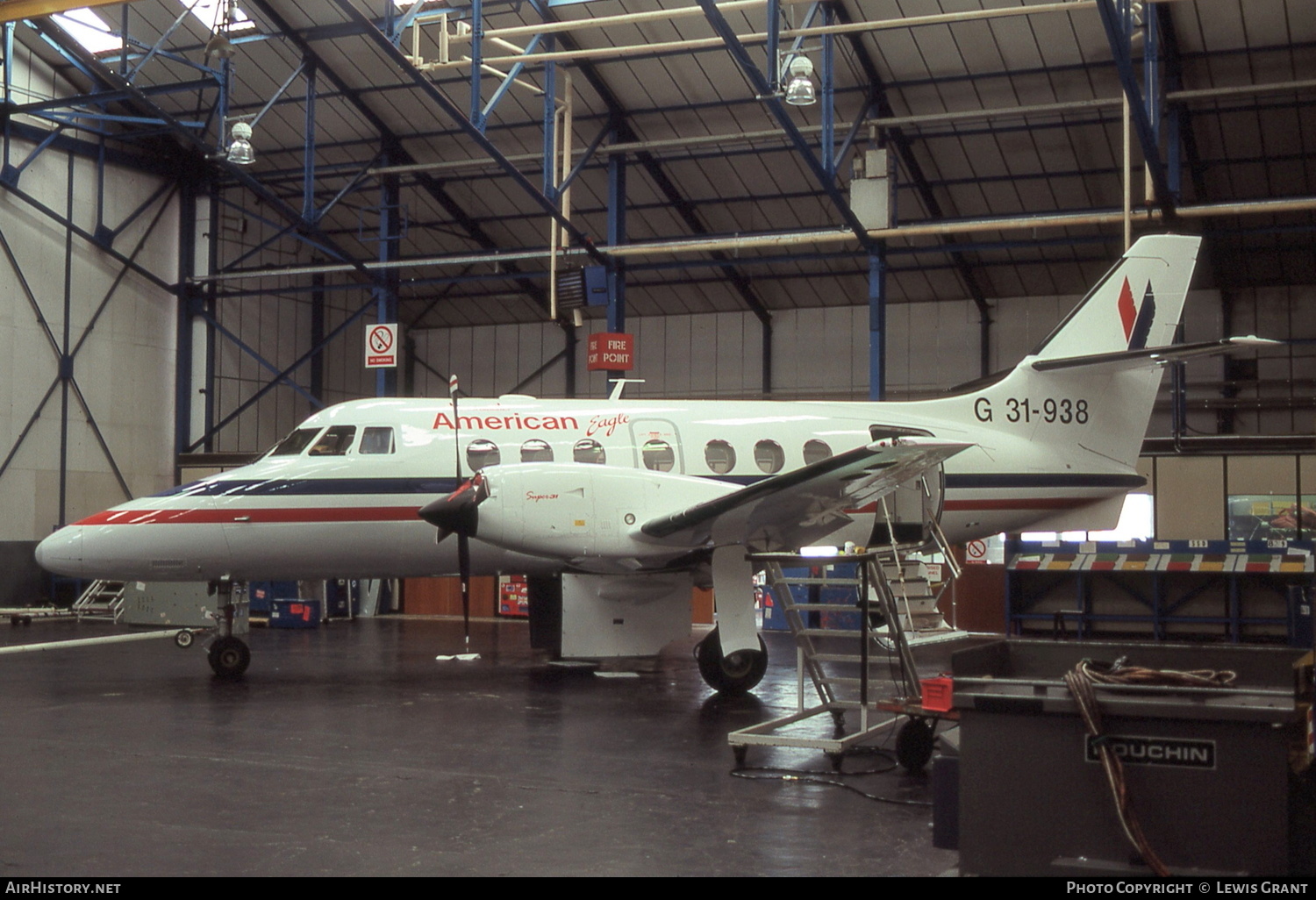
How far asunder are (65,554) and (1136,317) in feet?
43.9

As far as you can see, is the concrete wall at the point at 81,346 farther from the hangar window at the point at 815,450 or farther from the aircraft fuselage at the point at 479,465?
the hangar window at the point at 815,450

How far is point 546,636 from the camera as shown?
16.2 meters

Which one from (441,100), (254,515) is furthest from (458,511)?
(441,100)

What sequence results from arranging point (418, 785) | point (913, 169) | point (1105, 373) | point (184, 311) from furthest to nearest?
point (184, 311), point (913, 169), point (1105, 373), point (418, 785)

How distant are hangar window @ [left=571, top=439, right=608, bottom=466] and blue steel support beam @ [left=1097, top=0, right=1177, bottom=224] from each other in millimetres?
9208

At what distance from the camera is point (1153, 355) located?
13.6 metres

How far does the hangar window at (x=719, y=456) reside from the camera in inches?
570

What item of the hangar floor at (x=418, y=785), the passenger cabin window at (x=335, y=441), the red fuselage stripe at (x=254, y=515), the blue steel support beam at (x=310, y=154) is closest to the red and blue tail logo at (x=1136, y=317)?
the red fuselage stripe at (x=254, y=515)

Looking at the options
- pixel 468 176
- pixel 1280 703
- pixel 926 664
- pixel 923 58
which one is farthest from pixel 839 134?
pixel 1280 703

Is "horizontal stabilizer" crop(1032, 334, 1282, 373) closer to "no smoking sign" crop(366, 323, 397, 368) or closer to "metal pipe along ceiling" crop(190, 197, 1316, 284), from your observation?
"metal pipe along ceiling" crop(190, 197, 1316, 284)

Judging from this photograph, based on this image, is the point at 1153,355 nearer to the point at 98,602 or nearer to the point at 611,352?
the point at 611,352

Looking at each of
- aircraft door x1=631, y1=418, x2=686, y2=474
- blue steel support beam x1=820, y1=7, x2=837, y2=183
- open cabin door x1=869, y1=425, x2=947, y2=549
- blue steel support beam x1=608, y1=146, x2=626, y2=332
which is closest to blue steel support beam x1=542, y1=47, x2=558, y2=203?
blue steel support beam x1=608, y1=146, x2=626, y2=332

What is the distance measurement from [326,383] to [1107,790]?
3430cm

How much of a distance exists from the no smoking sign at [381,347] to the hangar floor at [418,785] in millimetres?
10867
